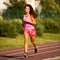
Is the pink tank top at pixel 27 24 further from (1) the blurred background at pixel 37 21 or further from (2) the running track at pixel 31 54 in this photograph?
(1) the blurred background at pixel 37 21

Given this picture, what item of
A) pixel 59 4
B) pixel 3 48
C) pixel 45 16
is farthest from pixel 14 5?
pixel 3 48

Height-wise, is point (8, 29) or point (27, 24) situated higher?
point (27, 24)

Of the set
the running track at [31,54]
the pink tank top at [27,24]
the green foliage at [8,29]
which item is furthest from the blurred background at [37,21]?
the pink tank top at [27,24]

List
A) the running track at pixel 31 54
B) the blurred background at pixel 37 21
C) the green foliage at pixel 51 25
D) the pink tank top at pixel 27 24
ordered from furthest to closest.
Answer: the green foliage at pixel 51 25
the blurred background at pixel 37 21
the running track at pixel 31 54
the pink tank top at pixel 27 24

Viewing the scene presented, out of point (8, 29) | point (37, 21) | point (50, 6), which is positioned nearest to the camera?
point (8, 29)

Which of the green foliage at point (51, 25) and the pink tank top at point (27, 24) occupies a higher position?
the pink tank top at point (27, 24)

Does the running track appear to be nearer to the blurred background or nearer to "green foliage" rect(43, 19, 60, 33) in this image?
the blurred background

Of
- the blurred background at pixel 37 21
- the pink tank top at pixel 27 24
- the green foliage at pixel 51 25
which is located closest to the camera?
the pink tank top at pixel 27 24

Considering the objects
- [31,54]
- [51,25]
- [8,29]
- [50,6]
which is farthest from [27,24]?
[50,6]

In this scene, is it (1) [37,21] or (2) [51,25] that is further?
(2) [51,25]

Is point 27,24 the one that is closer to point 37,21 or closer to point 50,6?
point 37,21

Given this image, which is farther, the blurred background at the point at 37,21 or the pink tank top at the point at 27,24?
the blurred background at the point at 37,21

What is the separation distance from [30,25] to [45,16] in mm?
23082

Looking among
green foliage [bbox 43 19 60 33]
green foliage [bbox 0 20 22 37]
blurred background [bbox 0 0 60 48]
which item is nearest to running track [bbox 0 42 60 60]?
blurred background [bbox 0 0 60 48]
